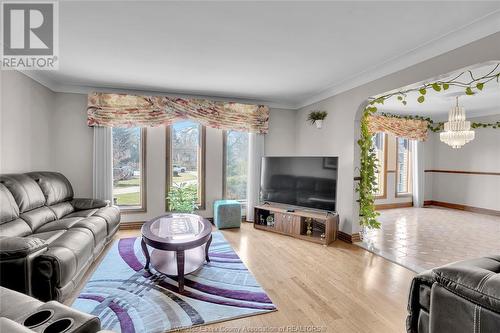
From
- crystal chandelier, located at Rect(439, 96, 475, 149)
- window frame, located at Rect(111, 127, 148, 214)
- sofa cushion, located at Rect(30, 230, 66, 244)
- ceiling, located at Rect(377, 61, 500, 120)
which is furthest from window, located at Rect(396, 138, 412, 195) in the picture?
sofa cushion, located at Rect(30, 230, 66, 244)

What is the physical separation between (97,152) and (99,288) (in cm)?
242

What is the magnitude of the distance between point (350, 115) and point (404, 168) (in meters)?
4.32

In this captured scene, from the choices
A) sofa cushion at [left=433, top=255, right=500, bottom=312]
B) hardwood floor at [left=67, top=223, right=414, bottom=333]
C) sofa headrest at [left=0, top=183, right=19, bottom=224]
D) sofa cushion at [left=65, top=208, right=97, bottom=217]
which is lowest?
hardwood floor at [left=67, top=223, right=414, bottom=333]

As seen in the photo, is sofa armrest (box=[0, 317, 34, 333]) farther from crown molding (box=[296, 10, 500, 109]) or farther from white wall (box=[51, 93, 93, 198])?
white wall (box=[51, 93, 93, 198])

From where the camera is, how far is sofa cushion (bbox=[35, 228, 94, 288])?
193 cm

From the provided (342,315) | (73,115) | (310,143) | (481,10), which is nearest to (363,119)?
(310,143)

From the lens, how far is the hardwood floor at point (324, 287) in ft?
6.49

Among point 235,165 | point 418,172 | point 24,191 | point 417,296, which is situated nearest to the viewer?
point 417,296

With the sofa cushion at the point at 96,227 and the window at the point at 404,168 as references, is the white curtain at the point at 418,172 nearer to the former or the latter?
the window at the point at 404,168

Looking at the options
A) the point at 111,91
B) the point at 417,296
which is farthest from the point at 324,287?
the point at 111,91

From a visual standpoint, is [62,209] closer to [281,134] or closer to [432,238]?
[281,134]

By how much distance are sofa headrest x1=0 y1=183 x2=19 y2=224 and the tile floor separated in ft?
13.7

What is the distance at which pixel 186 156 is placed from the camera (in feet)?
15.5

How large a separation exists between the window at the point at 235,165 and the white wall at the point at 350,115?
3.85 feet
